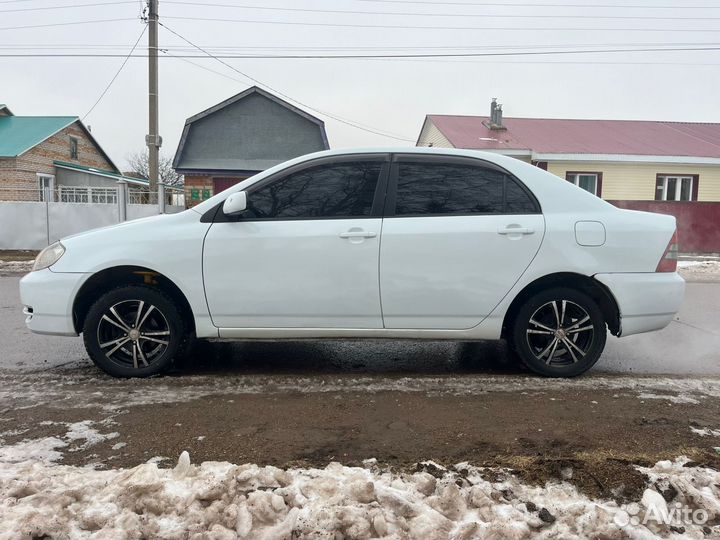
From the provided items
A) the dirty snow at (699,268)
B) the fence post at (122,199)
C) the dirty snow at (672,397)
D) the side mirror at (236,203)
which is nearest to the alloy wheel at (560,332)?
the dirty snow at (672,397)

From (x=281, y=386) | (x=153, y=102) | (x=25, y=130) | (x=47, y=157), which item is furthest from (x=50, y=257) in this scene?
(x=25, y=130)

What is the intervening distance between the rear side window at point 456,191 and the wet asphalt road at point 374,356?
1.33m

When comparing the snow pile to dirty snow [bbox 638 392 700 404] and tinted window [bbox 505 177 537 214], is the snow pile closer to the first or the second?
dirty snow [bbox 638 392 700 404]

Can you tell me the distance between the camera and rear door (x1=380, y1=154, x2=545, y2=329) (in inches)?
162

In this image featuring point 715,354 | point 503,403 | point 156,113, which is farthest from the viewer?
point 156,113

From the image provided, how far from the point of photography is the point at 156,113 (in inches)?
627

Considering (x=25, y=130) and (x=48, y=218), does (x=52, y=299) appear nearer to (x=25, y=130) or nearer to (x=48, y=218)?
(x=48, y=218)

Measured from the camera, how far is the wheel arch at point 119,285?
13.7 ft

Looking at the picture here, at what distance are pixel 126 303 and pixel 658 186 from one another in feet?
68.8

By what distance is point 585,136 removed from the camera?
22391mm

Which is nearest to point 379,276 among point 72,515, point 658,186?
point 72,515

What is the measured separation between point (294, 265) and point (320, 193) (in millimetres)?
599

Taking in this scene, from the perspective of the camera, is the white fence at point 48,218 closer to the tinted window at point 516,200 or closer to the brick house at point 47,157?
the brick house at point 47,157

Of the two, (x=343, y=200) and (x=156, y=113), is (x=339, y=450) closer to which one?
(x=343, y=200)
